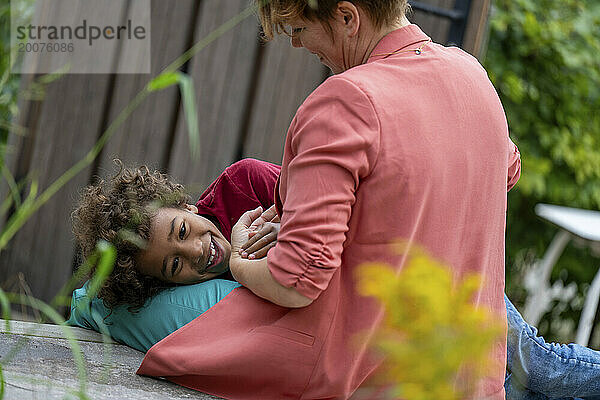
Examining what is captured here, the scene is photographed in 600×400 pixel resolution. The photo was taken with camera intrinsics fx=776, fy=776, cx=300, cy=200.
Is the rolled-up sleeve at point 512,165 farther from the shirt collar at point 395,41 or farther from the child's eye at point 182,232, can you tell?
the child's eye at point 182,232

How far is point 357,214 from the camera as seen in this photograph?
1531 mm

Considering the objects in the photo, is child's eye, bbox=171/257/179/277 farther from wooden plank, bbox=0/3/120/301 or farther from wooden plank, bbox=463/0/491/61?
wooden plank, bbox=463/0/491/61

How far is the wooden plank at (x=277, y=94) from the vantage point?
3.16 m

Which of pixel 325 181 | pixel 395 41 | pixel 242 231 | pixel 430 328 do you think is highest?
pixel 395 41

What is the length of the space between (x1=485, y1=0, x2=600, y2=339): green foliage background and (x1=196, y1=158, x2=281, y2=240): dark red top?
Answer: 2.84m

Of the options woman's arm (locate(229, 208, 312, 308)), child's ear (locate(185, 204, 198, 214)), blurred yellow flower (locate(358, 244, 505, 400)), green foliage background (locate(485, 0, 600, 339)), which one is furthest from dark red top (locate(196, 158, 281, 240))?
green foliage background (locate(485, 0, 600, 339))

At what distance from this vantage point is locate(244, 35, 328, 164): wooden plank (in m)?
3.16

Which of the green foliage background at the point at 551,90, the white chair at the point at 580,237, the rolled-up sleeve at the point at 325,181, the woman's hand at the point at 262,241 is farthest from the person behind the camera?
the green foliage background at the point at 551,90

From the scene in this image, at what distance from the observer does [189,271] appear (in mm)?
2039

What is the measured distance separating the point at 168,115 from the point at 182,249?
1211 millimetres

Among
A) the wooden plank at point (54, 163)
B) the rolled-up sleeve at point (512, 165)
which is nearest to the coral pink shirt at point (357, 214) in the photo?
the rolled-up sleeve at point (512, 165)

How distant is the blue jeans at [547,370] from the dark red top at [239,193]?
75cm

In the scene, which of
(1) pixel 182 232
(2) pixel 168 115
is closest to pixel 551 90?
(2) pixel 168 115

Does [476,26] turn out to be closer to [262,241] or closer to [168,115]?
[168,115]
